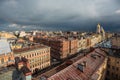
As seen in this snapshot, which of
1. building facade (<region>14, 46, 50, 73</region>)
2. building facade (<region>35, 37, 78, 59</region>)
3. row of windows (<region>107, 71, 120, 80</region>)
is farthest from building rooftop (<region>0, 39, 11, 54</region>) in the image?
building facade (<region>35, 37, 78, 59</region>)

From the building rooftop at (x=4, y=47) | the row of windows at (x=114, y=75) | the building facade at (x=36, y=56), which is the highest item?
the building rooftop at (x=4, y=47)

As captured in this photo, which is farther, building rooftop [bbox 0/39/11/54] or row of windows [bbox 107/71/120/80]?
row of windows [bbox 107/71/120/80]

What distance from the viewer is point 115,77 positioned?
Answer: 169 ft

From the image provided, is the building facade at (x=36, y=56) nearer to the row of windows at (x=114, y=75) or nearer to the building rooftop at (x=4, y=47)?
the building rooftop at (x=4, y=47)

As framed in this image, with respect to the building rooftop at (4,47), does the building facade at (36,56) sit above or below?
below

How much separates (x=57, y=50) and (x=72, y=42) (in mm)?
15193

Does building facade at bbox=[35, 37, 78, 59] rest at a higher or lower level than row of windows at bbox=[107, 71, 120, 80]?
higher

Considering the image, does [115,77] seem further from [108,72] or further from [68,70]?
[68,70]

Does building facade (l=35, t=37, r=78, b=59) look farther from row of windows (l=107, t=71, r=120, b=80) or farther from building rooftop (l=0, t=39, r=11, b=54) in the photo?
building rooftop (l=0, t=39, r=11, b=54)

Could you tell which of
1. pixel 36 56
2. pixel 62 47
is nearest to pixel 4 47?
pixel 36 56

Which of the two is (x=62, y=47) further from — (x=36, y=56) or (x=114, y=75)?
(x=114, y=75)

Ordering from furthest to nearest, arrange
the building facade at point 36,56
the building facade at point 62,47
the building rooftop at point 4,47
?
1. the building facade at point 62,47
2. the building facade at point 36,56
3. the building rooftop at point 4,47

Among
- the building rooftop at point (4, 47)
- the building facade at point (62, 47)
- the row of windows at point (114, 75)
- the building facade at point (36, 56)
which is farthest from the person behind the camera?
the building facade at point (62, 47)

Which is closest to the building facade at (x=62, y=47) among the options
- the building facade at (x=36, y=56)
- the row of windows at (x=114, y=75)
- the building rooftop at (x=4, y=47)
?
the building facade at (x=36, y=56)
